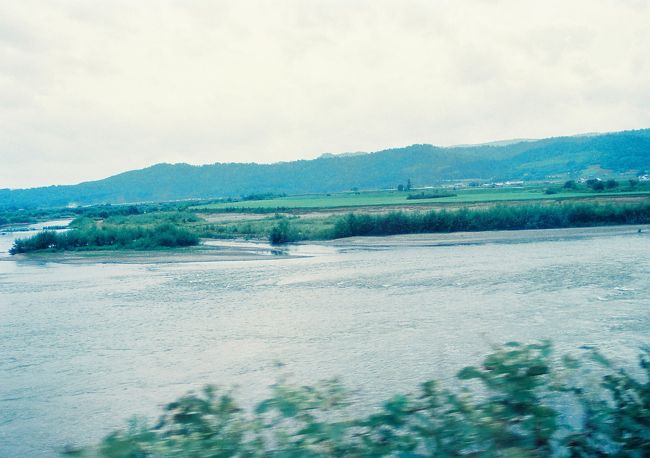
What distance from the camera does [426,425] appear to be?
3674 millimetres

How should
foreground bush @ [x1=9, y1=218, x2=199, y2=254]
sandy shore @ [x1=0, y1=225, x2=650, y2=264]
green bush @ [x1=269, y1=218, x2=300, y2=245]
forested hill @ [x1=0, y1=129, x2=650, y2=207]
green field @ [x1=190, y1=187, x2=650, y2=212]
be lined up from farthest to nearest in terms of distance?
forested hill @ [x1=0, y1=129, x2=650, y2=207] → green field @ [x1=190, y1=187, x2=650, y2=212] → green bush @ [x1=269, y1=218, x2=300, y2=245] → foreground bush @ [x1=9, y1=218, x2=199, y2=254] → sandy shore @ [x1=0, y1=225, x2=650, y2=264]

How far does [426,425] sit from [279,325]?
14.5 meters

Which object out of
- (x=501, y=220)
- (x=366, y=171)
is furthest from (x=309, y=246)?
(x=366, y=171)

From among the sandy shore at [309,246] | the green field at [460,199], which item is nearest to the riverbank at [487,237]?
the sandy shore at [309,246]

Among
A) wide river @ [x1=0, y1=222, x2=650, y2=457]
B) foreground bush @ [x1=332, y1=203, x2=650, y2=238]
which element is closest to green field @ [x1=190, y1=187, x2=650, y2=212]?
foreground bush @ [x1=332, y1=203, x2=650, y2=238]

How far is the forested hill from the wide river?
107312 millimetres

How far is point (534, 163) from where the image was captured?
152 meters

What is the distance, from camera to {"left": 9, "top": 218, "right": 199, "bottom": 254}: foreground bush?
43500 millimetres

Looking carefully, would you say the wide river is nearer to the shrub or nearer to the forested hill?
the shrub

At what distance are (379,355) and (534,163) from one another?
147 m

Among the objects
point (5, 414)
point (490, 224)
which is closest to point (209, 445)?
point (5, 414)

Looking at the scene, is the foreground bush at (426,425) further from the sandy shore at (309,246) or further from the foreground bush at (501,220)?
the foreground bush at (501,220)

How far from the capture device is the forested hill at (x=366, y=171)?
140 metres

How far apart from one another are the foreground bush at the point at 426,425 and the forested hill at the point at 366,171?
423 feet
